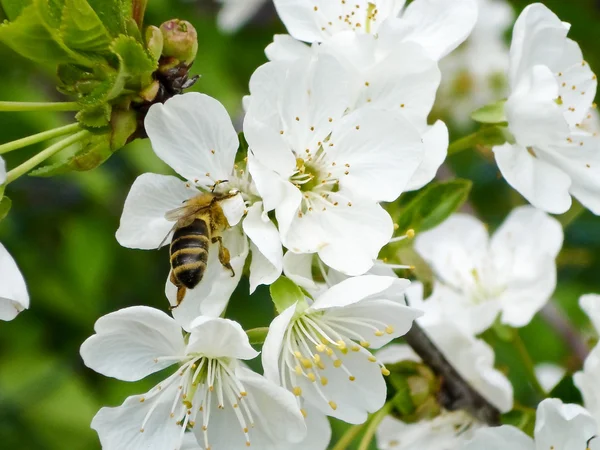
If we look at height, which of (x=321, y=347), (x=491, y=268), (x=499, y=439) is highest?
(x=321, y=347)

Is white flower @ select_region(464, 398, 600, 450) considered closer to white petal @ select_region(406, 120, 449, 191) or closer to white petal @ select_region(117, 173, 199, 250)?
white petal @ select_region(406, 120, 449, 191)

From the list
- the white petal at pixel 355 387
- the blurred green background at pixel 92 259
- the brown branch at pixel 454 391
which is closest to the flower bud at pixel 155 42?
the white petal at pixel 355 387

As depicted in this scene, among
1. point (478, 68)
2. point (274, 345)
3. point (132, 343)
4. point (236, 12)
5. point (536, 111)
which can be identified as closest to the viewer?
point (274, 345)

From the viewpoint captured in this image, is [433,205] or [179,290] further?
[433,205]

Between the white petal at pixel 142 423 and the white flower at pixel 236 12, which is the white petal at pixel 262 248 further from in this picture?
the white flower at pixel 236 12

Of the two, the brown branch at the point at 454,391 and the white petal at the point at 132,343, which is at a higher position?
the white petal at the point at 132,343

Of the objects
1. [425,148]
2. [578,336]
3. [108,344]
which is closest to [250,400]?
[108,344]

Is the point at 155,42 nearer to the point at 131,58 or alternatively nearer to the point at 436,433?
the point at 131,58

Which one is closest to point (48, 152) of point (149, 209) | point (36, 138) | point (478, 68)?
point (36, 138)
